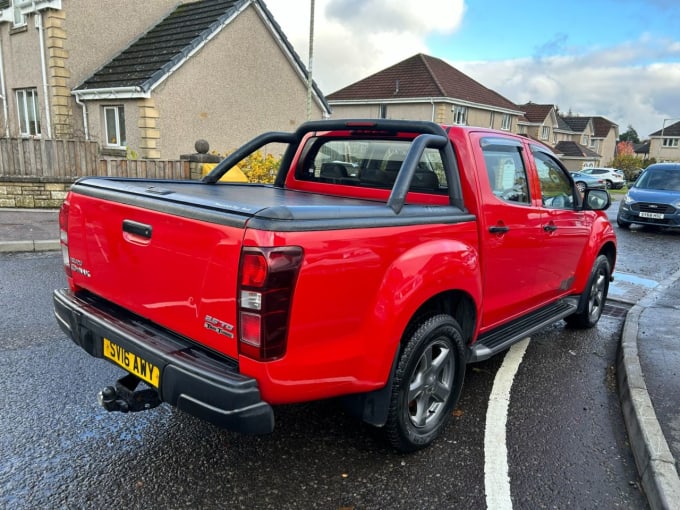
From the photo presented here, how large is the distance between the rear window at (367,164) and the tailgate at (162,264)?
5.95ft

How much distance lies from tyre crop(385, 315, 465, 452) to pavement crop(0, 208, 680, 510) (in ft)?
3.85

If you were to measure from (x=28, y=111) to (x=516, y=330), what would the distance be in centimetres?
2022

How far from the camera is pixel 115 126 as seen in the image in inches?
665

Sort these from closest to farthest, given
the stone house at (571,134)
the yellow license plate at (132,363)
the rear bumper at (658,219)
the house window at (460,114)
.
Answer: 1. the yellow license plate at (132,363)
2. the rear bumper at (658,219)
3. the house window at (460,114)
4. the stone house at (571,134)

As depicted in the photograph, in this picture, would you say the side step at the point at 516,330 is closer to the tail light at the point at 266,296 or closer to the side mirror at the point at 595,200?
the side mirror at the point at 595,200

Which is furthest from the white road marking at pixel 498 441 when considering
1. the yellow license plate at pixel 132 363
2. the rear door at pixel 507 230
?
the yellow license plate at pixel 132 363

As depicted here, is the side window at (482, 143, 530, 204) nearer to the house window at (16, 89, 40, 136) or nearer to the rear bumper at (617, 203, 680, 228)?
the rear bumper at (617, 203, 680, 228)

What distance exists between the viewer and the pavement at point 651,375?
9.73ft

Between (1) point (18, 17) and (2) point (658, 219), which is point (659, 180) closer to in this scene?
(2) point (658, 219)

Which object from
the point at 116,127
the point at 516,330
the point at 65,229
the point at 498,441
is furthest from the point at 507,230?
the point at 116,127

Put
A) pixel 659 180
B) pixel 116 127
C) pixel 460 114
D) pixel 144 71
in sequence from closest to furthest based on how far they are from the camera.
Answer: pixel 659 180
pixel 144 71
pixel 116 127
pixel 460 114

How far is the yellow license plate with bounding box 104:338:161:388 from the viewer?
2613 mm

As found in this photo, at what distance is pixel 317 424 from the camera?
3.50 meters

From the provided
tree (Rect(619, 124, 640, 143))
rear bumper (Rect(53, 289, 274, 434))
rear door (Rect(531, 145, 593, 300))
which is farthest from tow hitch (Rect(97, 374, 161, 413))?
tree (Rect(619, 124, 640, 143))
